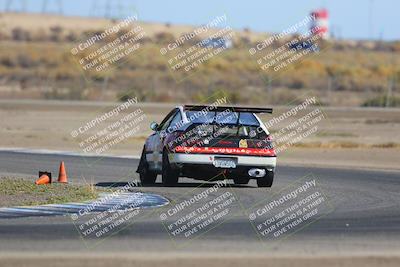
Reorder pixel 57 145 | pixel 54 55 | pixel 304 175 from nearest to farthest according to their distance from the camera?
pixel 304 175 → pixel 57 145 → pixel 54 55

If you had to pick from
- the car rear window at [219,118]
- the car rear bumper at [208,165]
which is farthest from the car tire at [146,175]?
the car rear window at [219,118]

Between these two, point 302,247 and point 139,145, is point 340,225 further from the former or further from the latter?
point 139,145

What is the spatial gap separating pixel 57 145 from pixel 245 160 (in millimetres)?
16598

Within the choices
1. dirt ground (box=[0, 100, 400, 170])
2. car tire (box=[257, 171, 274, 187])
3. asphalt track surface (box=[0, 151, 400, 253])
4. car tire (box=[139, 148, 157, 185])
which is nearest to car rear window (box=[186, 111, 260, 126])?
car tire (box=[257, 171, 274, 187])

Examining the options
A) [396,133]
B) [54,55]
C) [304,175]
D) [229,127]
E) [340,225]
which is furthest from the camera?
[54,55]

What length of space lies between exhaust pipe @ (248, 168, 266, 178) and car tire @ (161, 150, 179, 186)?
4.24ft

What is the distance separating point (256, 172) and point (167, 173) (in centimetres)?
156

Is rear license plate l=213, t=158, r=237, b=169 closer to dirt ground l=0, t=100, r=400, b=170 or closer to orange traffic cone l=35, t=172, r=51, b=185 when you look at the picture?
orange traffic cone l=35, t=172, r=51, b=185

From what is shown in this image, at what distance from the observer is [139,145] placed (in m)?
36.0

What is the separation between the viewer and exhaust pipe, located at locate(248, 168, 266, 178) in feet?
66.1

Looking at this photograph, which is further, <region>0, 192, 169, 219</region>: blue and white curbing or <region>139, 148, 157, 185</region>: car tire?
<region>139, 148, 157, 185</region>: car tire

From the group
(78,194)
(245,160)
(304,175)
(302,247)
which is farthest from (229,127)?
(302,247)

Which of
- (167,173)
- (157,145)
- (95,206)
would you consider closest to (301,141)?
(157,145)

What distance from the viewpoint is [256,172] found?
66.2 feet
